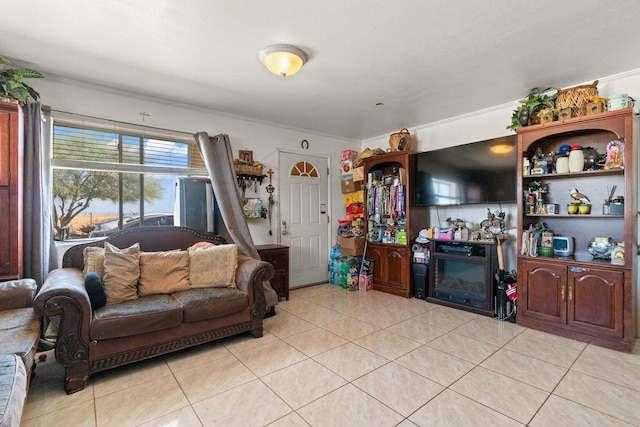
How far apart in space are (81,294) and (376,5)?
2.76 meters

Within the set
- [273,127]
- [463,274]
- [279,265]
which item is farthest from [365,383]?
[273,127]

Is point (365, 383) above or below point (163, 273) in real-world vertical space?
below

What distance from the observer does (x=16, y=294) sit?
86.9 inches

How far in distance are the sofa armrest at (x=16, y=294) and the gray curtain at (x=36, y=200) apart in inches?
13.9

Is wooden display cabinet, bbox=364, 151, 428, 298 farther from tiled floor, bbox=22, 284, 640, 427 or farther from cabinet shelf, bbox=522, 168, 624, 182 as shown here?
cabinet shelf, bbox=522, 168, 624, 182

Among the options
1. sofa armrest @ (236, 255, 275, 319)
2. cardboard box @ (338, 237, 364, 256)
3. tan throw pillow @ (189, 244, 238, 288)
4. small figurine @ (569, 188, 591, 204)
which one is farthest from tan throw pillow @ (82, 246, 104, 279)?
small figurine @ (569, 188, 591, 204)

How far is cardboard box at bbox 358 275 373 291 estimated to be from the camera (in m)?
4.57

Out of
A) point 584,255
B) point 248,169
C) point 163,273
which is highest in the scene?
point 248,169

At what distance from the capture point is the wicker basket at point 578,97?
280 cm

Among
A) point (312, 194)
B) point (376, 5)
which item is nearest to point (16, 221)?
point (376, 5)

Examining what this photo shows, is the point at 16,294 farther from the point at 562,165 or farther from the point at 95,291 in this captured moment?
the point at 562,165

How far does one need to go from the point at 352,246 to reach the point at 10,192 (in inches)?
149

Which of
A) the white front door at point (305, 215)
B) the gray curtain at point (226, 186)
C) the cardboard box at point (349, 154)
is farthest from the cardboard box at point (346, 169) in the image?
the gray curtain at point (226, 186)

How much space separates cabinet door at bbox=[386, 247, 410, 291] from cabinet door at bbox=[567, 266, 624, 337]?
179cm
